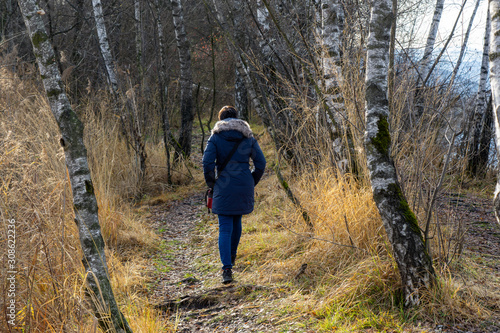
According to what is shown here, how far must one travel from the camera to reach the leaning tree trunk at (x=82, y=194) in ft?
8.14

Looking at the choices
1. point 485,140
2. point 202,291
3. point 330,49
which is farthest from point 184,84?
point 485,140

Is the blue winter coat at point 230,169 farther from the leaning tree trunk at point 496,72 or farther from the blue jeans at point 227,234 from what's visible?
the leaning tree trunk at point 496,72

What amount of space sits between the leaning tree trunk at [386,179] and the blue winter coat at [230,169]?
1.71m

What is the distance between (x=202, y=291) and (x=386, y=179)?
2223mm

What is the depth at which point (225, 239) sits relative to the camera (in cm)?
425

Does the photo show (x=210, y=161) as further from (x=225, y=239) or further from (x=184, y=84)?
(x=184, y=84)

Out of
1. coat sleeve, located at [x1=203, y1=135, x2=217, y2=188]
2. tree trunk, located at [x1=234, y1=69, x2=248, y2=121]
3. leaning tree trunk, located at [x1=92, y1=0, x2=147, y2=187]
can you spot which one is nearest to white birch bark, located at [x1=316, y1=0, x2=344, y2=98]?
coat sleeve, located at [x1=203, y1=135, x2=217, y2=188]

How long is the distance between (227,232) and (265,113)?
204cm

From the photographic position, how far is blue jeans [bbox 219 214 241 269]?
4.20 m

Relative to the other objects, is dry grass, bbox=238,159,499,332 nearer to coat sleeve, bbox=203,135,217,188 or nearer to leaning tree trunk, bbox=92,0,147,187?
coat sleeve, bbox=203,135,217,188

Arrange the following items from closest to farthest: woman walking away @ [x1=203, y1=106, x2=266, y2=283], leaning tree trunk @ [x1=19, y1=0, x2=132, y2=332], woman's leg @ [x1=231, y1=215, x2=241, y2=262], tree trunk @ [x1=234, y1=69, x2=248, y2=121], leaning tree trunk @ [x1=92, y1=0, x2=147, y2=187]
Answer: leaning tree trunk @ [x1=19, y1=0, x2=132, y2=332]
woman walking away @ [x1=203, y1=106, x2=266, y2=283]
woman's leg @ [x1=231, y1=215, x2=241, y2=262]
leaning tree trunk @ [x1=92, y1=0, x2=147, y2=187]
tree trunk @ [x1=234, y1=69, x2=248, y2=121]

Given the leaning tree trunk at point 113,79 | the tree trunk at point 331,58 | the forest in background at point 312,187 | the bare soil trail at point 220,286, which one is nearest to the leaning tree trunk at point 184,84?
the forest in background at point 312,187

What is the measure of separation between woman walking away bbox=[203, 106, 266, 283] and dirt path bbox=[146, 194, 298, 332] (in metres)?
0.36

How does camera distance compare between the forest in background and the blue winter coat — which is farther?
the blue winter coat
